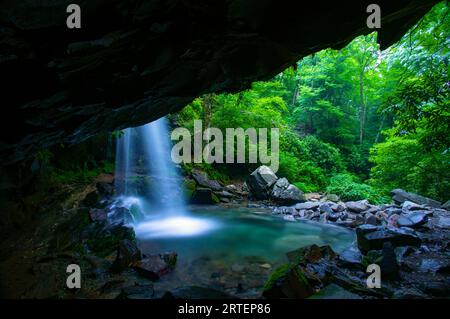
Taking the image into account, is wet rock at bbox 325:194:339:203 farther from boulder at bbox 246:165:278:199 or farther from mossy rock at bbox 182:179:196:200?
mossy rock at bbox 182:179:196:200

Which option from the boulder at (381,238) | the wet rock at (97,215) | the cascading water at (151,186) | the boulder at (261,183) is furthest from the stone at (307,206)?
the wet rock at (97,215)

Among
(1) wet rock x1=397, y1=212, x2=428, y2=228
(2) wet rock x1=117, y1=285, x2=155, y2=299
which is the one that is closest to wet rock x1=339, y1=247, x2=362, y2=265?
(1) wet rock x1=397, y1=212, x2=428, y2=228

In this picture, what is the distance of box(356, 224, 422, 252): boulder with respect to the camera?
238 inches

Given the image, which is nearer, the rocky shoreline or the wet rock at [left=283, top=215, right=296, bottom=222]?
the rocky shoreline

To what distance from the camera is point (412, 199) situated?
38.5ft

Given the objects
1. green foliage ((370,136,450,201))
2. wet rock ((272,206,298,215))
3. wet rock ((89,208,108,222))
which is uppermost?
green foliage ((370,136,450,201))

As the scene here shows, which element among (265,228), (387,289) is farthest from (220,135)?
(387,289)

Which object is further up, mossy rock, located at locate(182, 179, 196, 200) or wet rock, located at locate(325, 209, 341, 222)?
mossy rock, located at locate(182, 179, 196, 200)

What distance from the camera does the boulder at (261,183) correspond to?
14234 millimetres

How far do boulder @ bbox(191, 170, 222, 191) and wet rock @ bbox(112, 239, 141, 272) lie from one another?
26.2 feet

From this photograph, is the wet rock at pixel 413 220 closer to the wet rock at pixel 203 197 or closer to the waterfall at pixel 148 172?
the wet rock at pixel 203 197

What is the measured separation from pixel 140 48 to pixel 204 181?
10877 millimetres

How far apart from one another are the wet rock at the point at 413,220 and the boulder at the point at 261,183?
655 cm
